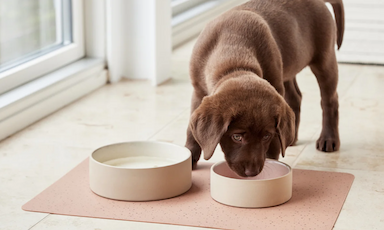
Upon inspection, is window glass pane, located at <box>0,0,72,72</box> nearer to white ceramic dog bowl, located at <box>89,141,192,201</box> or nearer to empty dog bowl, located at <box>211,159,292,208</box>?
white ceramic dog bowl, located at <box>89,141,192,201</box>

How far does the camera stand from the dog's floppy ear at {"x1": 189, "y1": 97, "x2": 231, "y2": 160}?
6.91 ft

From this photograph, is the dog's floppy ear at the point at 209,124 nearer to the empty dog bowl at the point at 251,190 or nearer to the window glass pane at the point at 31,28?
the empty dog bowl at the point at 251,190

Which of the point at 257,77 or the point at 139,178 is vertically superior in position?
the point at 257,77

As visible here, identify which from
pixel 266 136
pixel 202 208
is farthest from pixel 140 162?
pixel 266 136

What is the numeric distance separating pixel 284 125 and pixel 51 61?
217 cm

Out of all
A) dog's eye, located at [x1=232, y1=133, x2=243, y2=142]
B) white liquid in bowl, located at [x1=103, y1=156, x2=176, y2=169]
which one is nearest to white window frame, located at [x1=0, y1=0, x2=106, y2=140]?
white liquid in bowl, located at [x1=103, y1=156, x2=176, y2=169]

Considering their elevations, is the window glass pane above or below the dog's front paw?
above

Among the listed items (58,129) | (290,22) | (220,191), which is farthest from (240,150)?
(58,129)

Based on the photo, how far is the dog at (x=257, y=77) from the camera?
6.97 feet

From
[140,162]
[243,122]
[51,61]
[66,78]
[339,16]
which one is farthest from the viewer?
[51,61]

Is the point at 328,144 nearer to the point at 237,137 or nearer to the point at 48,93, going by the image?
the point at 237,137

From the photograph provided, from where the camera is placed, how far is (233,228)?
213 cm

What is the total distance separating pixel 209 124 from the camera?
6.97 feet

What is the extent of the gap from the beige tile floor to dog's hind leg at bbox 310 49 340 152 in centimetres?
6
